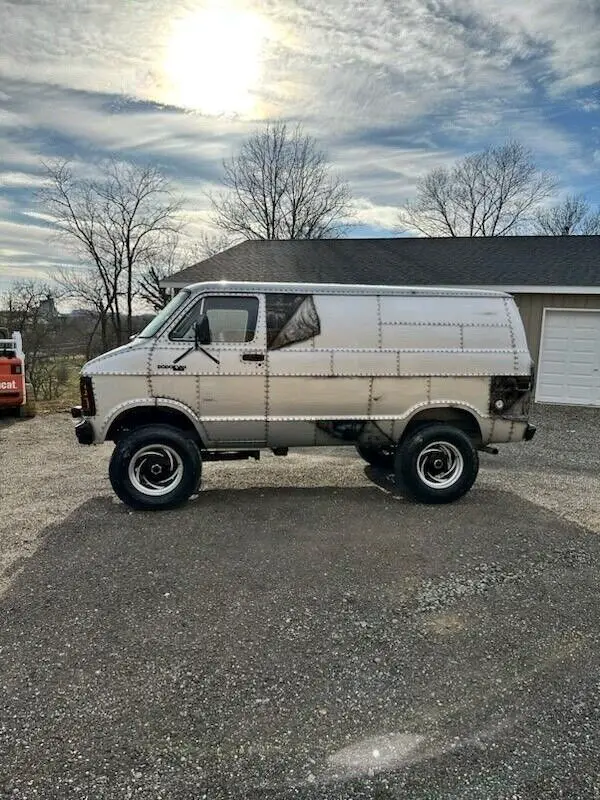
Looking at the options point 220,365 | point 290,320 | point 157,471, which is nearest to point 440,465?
point 290,320

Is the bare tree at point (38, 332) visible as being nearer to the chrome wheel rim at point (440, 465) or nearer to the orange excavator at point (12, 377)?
the orange excavator at point (12, 377)

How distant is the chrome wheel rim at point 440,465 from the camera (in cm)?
568

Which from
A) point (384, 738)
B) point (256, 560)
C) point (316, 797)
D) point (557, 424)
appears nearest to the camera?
point (316, 797)

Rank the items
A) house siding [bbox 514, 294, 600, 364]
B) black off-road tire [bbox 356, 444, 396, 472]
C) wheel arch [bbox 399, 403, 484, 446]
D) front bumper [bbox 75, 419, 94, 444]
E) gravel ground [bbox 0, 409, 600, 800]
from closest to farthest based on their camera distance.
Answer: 1. gravel ground [bbox 0, 409, 600, 800]
2. front bumper [bbox 75, 419, 94, 444]
3. wheel arch [bbox 399, 403, 484, 446]
4. black off-road tire [bbox 356, 444, 396, 472]
5. house siding [bbox 514, 294, 600, 364]

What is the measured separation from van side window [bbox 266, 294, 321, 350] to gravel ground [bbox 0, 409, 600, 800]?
1.84m

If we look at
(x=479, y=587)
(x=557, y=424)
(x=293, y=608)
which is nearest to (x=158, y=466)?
(x=293, y=608)

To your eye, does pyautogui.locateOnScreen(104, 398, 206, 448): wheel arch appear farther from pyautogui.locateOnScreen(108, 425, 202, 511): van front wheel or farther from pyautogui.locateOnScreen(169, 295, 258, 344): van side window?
pyautogui.locateOnScreen(169, 295, 258, 344): van side window

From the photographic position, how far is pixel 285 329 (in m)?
5.46

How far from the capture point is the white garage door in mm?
12234

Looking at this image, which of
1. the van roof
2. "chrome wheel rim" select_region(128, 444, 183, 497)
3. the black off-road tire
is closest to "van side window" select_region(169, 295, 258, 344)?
the van roof

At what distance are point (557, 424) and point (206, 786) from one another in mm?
10245

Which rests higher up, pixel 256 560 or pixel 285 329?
pixel 285 329

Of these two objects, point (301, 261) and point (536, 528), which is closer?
point (536, 528)

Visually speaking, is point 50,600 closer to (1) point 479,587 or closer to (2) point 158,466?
(2) point 158,466
